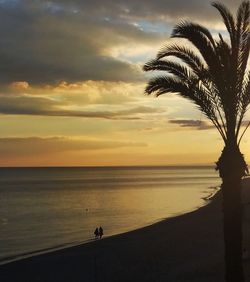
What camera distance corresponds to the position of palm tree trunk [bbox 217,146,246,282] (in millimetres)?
13906

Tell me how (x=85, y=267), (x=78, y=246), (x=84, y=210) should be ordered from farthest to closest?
(x=84, y=210), (x=78, y=246), (x=85, y=267)

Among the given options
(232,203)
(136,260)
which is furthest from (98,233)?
(232,203)

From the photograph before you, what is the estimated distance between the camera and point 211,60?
547 inches

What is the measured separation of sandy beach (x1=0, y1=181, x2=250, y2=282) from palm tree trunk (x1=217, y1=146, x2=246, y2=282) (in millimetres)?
5686

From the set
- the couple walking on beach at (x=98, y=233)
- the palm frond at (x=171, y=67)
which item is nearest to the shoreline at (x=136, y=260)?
the couple walking on beach at (x=98, y=233)

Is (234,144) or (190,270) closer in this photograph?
(234,144)

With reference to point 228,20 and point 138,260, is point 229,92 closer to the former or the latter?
point 228,20

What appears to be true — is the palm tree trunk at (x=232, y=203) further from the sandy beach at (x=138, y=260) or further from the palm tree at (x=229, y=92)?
the sandy beach at (x=138, y=260)

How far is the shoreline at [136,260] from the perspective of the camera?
883 inches

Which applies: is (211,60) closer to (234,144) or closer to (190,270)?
(234,144)

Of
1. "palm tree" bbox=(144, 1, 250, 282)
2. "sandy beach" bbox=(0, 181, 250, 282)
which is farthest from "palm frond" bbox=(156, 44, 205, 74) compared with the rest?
"sandy beach" bbox=(0, 181, 250, 282)

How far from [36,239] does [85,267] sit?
47.1ft

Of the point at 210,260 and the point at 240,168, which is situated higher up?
the point at 240,168

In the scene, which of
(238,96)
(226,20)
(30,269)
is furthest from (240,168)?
(30,269)
